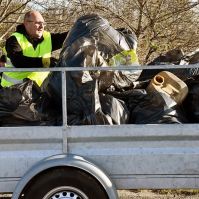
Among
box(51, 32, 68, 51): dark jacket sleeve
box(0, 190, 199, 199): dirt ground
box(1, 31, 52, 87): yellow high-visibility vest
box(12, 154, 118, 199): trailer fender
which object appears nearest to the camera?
box(12, 154, 118, 199): trailer fender

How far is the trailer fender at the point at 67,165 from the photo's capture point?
12.0 ft

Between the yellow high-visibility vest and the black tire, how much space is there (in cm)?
100

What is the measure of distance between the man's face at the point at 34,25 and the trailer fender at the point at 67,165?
5.26ft

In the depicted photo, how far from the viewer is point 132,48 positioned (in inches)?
189

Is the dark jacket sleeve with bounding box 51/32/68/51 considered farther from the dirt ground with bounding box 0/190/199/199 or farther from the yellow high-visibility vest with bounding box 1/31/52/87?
the dirt ground with bounding box 0/190/199/199

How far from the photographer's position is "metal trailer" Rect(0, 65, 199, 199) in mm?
3719

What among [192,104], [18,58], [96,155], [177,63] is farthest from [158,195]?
[18,58]

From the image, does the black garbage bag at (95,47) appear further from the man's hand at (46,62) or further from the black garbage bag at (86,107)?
the man's hand at (46,62)

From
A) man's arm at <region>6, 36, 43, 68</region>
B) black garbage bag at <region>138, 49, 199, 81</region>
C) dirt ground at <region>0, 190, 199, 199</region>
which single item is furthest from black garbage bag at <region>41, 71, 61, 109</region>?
dirt ground at <region>0, 190, 199, 199</region>

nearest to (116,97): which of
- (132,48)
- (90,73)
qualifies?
(90,73)

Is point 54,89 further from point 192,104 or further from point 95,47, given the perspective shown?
point 192,104

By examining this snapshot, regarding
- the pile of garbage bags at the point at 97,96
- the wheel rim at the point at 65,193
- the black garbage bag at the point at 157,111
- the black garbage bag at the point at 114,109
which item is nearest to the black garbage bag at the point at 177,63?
the pile of garbage bags at the point at 97,96

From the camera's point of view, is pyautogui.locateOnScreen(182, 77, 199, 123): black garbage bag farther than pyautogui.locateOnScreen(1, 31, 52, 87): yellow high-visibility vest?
No

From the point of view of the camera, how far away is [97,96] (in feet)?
13.1
